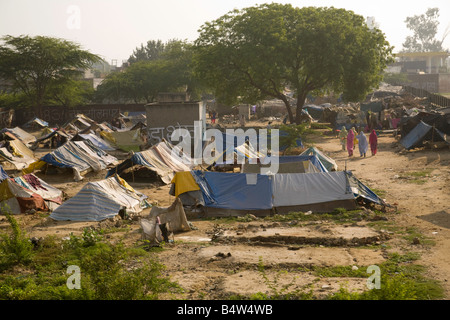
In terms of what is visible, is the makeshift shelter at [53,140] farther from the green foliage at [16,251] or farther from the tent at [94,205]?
the green foliage at [16,251]

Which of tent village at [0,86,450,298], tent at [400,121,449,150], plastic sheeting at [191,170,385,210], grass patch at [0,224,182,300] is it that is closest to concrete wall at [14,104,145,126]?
tent village at [0,86,450,298]

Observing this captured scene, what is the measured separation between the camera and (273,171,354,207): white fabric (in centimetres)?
1271

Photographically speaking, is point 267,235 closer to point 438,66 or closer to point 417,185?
point 417,185

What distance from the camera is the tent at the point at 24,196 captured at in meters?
13.7

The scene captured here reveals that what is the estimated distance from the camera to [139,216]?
12.9 meters

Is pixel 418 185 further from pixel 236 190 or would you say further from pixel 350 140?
pixel 350 140

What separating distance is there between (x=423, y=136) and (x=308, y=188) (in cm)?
990

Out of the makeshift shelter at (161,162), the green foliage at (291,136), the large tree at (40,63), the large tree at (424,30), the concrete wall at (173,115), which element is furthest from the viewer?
the large tree at (424,30)

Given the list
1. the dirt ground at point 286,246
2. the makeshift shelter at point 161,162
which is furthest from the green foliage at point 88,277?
the makeshift shelter at point 161,162

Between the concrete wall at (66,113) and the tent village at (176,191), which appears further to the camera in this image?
the concrete wall at (66,113)

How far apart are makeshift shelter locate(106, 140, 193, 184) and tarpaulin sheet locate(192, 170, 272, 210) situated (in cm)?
458

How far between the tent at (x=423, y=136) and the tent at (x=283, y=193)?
9.03 m

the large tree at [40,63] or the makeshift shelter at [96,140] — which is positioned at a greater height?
the large tree at [40,63]

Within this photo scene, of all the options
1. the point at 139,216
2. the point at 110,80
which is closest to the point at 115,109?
the point at 110,80
